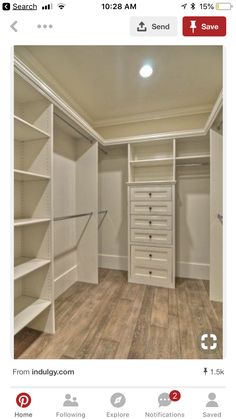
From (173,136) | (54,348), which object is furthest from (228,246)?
(173,136)

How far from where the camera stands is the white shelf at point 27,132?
1.08m

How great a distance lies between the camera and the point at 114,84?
1.79 meters

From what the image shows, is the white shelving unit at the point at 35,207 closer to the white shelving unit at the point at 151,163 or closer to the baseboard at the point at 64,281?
the baseboard at the point at 64,281

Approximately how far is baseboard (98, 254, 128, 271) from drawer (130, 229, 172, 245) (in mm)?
568

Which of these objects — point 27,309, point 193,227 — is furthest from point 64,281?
point 193,227

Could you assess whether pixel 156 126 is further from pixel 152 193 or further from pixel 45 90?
pixel 45 90

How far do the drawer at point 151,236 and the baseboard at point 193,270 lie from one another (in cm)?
57

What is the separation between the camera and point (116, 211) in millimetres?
2516

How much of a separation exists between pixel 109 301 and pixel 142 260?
1.99 feet

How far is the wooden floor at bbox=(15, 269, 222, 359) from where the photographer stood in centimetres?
105

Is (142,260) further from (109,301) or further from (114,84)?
(114,84)
